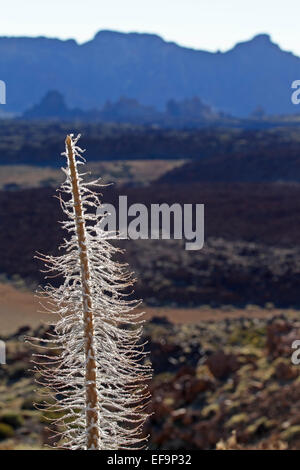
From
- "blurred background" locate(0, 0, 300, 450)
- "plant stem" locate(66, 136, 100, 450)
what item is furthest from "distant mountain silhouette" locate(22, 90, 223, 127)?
"plant stem" locate(66, 136, 100, 450)

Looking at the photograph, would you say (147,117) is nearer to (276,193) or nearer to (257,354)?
(276,193)

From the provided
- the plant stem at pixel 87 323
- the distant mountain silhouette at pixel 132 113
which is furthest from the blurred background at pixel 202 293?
the distant mountain silhouette at pixel 132 113

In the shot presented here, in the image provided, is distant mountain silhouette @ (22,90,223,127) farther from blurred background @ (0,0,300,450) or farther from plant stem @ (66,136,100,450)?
plant stem @ (66,136,100,450)

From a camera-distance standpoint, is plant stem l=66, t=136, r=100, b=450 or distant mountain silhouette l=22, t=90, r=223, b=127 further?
distant mountain silhouette l=22, t=90, r=223, b=127

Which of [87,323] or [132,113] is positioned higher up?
[132,113]

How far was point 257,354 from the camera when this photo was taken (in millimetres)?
16625

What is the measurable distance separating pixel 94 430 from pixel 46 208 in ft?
129

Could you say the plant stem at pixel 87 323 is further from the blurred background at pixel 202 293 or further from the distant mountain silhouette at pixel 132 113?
the distant mountain silhouette at pixel 132 113

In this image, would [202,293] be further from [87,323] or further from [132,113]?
[132,113]

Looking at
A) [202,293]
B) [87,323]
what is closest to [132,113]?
[202,293]

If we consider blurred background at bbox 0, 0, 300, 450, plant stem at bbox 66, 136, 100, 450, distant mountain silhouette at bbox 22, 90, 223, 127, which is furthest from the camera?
distant mountain silhouette at bbox 22, 90, 223, 127

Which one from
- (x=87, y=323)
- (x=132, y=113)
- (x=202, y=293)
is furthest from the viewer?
(x=132, y=113)

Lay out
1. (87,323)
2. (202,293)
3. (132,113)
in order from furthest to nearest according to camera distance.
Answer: (132,113), (202,293), (87,323)
